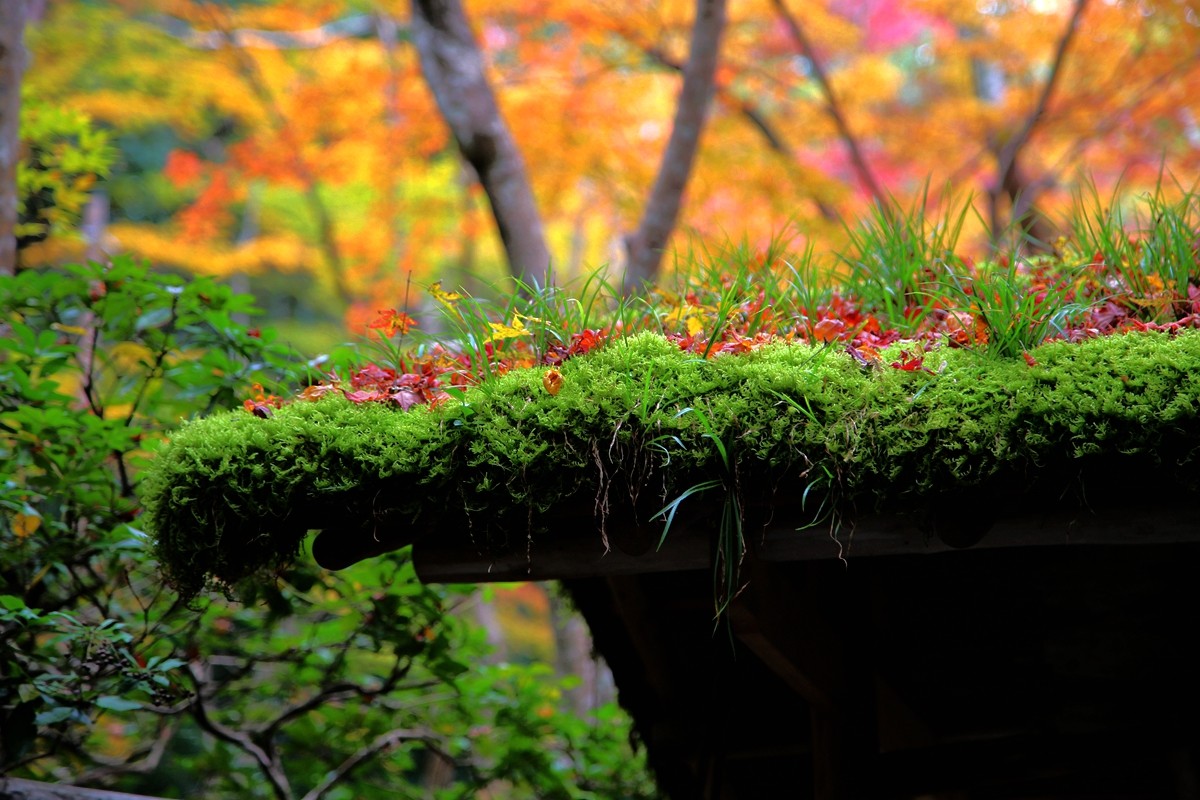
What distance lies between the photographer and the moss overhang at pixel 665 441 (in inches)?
Result: 59.5

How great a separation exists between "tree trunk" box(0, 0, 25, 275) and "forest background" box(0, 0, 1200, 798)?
13 mm

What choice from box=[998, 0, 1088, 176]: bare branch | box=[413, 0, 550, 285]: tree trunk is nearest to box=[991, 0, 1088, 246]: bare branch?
box=[998, 0, 1088, 176]: bare branch

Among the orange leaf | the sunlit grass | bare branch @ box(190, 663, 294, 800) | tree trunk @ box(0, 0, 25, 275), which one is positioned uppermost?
tree trunk @ box(0, 0, 25, 275)

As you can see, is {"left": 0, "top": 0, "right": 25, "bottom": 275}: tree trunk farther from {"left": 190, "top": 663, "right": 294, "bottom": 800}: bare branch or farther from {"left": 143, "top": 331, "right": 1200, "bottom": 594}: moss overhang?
{"left": 143, "top": 331, "right": 1200, "bottom": 594}: moss overhang

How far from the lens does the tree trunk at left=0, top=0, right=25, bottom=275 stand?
12.0 feet

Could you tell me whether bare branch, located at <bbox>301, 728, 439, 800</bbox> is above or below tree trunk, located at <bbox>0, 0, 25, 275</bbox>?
below

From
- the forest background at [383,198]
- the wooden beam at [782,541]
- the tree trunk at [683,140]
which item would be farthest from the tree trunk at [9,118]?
the tree trunk at [683,140]

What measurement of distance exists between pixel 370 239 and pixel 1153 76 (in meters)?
8.05

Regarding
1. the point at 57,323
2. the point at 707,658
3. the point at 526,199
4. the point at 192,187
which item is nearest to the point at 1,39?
the point at 57,323

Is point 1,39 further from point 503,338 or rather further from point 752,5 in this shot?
point 752,5

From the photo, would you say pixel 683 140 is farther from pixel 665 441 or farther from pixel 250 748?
pixel 665 441

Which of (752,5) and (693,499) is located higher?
(752,5)

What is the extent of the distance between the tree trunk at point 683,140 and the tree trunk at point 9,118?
3.07 m

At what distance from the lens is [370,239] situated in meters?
10.8
